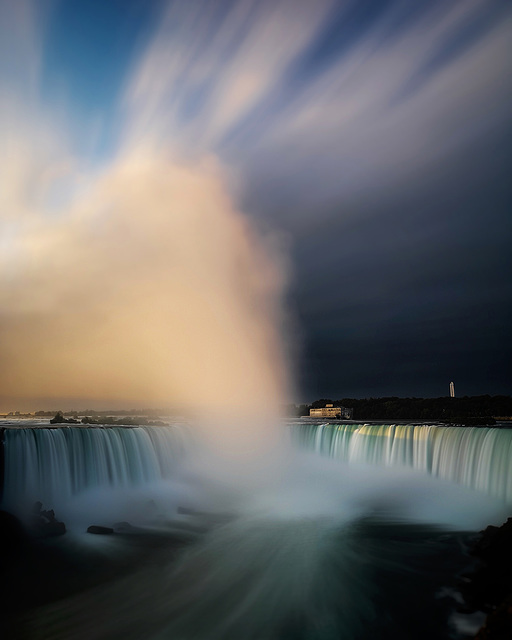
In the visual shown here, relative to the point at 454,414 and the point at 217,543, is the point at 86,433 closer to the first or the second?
the point at 217,543

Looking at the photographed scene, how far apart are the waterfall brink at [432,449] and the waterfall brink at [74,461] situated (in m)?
14.0

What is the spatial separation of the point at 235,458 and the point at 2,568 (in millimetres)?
30139

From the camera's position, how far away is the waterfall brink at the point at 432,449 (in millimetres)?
23469

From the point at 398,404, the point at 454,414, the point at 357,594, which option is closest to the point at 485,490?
the point at 357,594

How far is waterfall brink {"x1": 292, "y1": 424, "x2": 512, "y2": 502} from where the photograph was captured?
23469mm

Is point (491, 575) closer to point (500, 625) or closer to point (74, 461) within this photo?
point (500, 625)

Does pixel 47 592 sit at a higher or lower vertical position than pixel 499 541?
lower

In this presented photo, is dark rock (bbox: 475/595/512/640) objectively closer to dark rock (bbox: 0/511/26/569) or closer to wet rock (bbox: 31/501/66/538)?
dark rock (bbox: 0/511/26/569)

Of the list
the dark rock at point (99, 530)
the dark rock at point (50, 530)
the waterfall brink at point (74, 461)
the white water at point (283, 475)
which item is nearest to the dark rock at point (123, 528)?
the dark rock at point (99, 530)

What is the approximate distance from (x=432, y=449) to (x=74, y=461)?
20783 millimetres

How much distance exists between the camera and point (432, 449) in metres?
30.1

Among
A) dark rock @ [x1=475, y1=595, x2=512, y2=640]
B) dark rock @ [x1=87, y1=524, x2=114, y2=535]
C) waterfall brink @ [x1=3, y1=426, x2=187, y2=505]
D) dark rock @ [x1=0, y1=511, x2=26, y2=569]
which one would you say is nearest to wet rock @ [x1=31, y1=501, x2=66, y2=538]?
dark rock @ [x1=0, y1=511, x2=26, y2=569]

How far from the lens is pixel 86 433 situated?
25688mm

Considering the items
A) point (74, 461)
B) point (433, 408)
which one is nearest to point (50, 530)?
point (74, 461)
